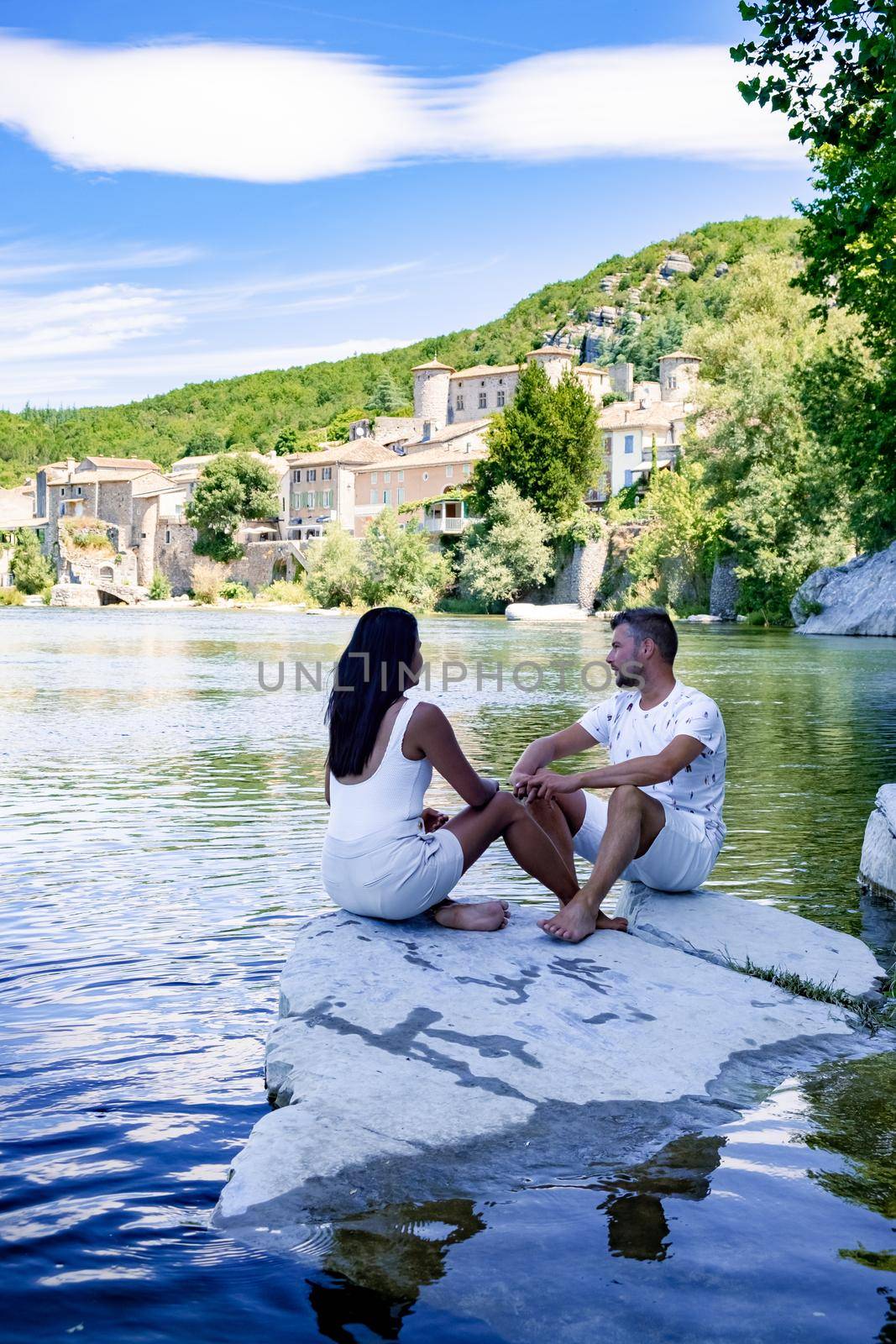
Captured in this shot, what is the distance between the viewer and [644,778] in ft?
16.8

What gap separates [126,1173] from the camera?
3641 mm

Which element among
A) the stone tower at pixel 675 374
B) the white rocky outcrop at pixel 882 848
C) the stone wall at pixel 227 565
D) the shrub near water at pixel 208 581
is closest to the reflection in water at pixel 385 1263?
the white rocky outcrop at pixel 882 848

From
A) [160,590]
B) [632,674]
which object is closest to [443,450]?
[160,590]

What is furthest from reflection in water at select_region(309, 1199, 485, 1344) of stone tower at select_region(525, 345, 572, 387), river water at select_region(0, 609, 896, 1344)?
stone tower at select_region(525, 345, 572, 387)

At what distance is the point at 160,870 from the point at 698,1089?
4.48 m

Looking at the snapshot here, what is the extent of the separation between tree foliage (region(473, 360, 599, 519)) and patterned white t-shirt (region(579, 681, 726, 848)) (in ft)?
208

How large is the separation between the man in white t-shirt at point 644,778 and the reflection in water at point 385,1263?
1.86 m

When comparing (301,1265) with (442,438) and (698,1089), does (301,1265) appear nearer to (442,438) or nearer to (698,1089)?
(698,1089)

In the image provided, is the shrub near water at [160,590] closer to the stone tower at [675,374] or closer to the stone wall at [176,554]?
the stone wall at [176,554]

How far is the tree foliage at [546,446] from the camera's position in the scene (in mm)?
68688

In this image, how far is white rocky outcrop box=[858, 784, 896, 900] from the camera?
6.87 metres

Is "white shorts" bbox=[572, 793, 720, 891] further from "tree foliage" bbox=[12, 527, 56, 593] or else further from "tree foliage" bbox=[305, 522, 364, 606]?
"tree foliage" bbox=[12, 527, 56, 593]

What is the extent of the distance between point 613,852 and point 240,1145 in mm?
1781

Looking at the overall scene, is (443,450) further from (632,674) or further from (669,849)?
(669,849)
